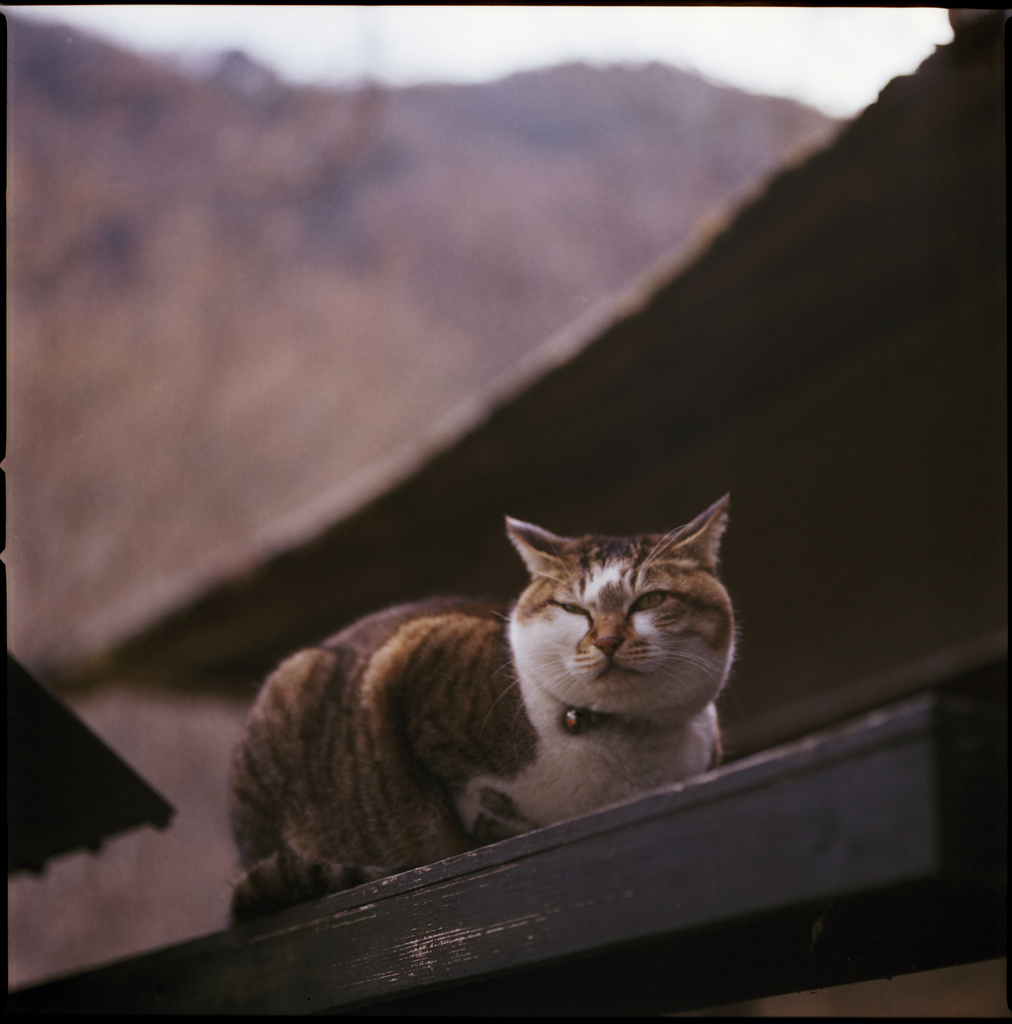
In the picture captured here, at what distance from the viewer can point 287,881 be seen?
0.97 meters

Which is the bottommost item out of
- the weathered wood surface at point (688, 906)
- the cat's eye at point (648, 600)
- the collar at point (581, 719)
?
the weathered wood surface at point (688, 906)

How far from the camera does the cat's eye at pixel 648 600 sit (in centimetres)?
76

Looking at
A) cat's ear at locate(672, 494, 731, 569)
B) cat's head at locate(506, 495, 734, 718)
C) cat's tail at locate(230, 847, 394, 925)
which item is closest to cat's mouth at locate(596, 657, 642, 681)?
cat's head at locate(506, 495, 734, 718)

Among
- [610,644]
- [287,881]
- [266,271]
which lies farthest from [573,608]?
[266,271]

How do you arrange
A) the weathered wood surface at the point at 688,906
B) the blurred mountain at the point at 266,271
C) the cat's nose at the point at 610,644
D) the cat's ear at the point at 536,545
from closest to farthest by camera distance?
the weathered wood surface at the point at 688,906 → the cat's nose at the point at 610,644 → the cat's ear at the point at 536,545 → the blurred mountain at the point at 266,271

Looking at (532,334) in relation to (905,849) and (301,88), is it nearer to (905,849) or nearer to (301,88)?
(301,88)

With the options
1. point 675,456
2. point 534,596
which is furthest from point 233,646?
point 534,596

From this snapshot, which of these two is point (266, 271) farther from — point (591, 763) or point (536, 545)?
point (591, 763)

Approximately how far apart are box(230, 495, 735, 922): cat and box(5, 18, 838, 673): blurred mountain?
2.25 metres

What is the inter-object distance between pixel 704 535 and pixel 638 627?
101mm

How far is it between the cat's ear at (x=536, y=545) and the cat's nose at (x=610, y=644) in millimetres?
117

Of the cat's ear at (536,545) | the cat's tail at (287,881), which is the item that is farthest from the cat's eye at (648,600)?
the cat's tail at (287,881)

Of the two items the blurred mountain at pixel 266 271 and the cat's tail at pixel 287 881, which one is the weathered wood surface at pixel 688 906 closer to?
the cat's tail at pixel 287 881

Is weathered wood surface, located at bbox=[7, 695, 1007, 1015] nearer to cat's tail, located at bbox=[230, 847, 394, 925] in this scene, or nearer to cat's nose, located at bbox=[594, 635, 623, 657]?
cat's tail, located at bbox=[230, 847, 394, 925]
